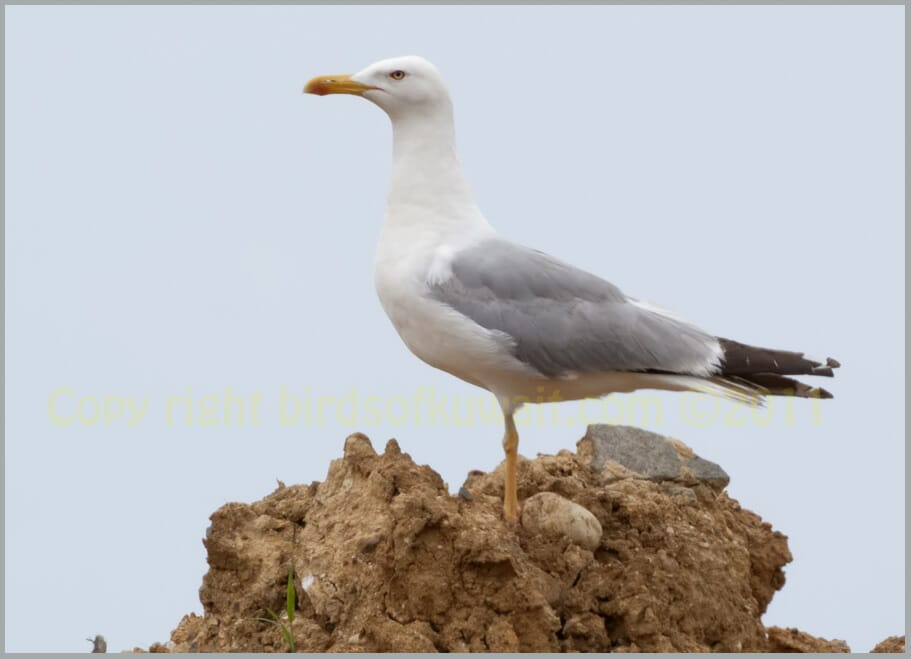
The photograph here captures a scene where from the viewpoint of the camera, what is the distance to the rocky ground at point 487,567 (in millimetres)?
9141

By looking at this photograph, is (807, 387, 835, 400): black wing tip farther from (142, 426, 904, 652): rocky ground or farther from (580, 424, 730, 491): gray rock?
(580, 424, 730, 491): gray rock

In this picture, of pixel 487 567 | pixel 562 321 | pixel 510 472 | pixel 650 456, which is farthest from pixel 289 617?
pixel 650 456

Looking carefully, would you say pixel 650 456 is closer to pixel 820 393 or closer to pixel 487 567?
pixel 820 393

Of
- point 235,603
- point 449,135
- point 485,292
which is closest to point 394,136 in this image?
point 449,135

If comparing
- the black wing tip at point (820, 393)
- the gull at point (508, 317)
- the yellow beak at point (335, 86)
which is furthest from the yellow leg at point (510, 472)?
the yellow beak at point (335, 86)

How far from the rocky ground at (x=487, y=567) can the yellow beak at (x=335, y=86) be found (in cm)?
226

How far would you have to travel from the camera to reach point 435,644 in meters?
A: 9.05

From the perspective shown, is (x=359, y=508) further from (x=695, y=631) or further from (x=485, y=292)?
(x=695, y=631)

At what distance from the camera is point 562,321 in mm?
9758

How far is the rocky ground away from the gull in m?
0.52

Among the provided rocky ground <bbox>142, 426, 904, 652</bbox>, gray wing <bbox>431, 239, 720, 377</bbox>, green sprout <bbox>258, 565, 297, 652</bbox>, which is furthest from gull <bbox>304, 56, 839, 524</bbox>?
green sprout <bbox>258, 565, 297, 652</bbox>

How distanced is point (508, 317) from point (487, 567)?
5.15ft

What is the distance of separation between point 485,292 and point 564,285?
20.2 inches

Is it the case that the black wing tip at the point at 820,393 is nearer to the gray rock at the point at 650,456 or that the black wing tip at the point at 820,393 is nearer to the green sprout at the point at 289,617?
the gray rock at the point at 650,456
